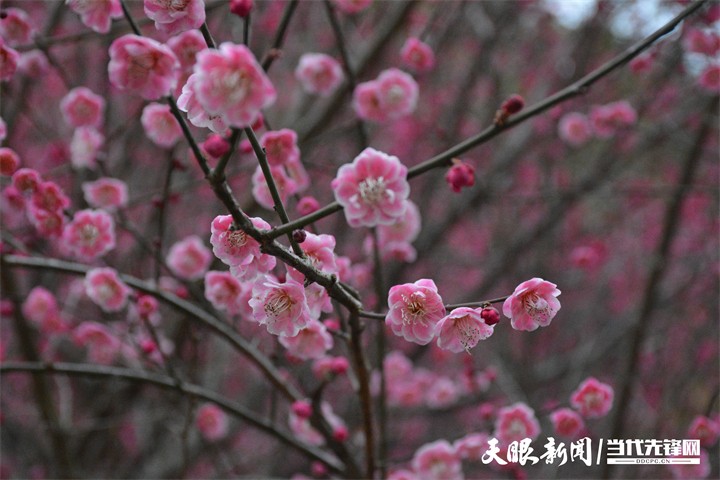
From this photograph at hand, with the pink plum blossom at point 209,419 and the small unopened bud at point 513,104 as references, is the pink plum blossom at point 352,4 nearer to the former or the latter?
the small unopened bud at point 513,104

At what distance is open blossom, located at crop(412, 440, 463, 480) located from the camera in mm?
2344

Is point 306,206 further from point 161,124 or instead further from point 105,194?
point 105,194

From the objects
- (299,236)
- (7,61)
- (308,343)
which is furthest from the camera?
(308,343)

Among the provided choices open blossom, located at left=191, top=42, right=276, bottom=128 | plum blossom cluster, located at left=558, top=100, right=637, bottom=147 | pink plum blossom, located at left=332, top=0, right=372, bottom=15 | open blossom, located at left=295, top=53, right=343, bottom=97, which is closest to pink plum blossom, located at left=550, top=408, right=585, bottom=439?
open blossom, located at left=191, top=42, right=276, bottom=128

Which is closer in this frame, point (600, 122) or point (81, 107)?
point (81, 107)

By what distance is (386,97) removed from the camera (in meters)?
2.68

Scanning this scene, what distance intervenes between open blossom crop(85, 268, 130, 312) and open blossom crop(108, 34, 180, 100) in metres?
0.99

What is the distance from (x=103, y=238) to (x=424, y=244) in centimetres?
250

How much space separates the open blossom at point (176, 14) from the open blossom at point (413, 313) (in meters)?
0.72

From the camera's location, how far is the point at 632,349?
3.28 m

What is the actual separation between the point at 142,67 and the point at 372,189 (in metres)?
0.57

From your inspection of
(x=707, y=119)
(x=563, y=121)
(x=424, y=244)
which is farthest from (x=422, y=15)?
(x=707, y=119)

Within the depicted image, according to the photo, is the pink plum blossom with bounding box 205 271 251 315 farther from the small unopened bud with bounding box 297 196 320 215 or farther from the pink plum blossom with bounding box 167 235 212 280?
the pink plum blossom with bounding box 167 235 212 280

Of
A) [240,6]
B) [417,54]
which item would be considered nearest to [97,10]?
[240,6]
